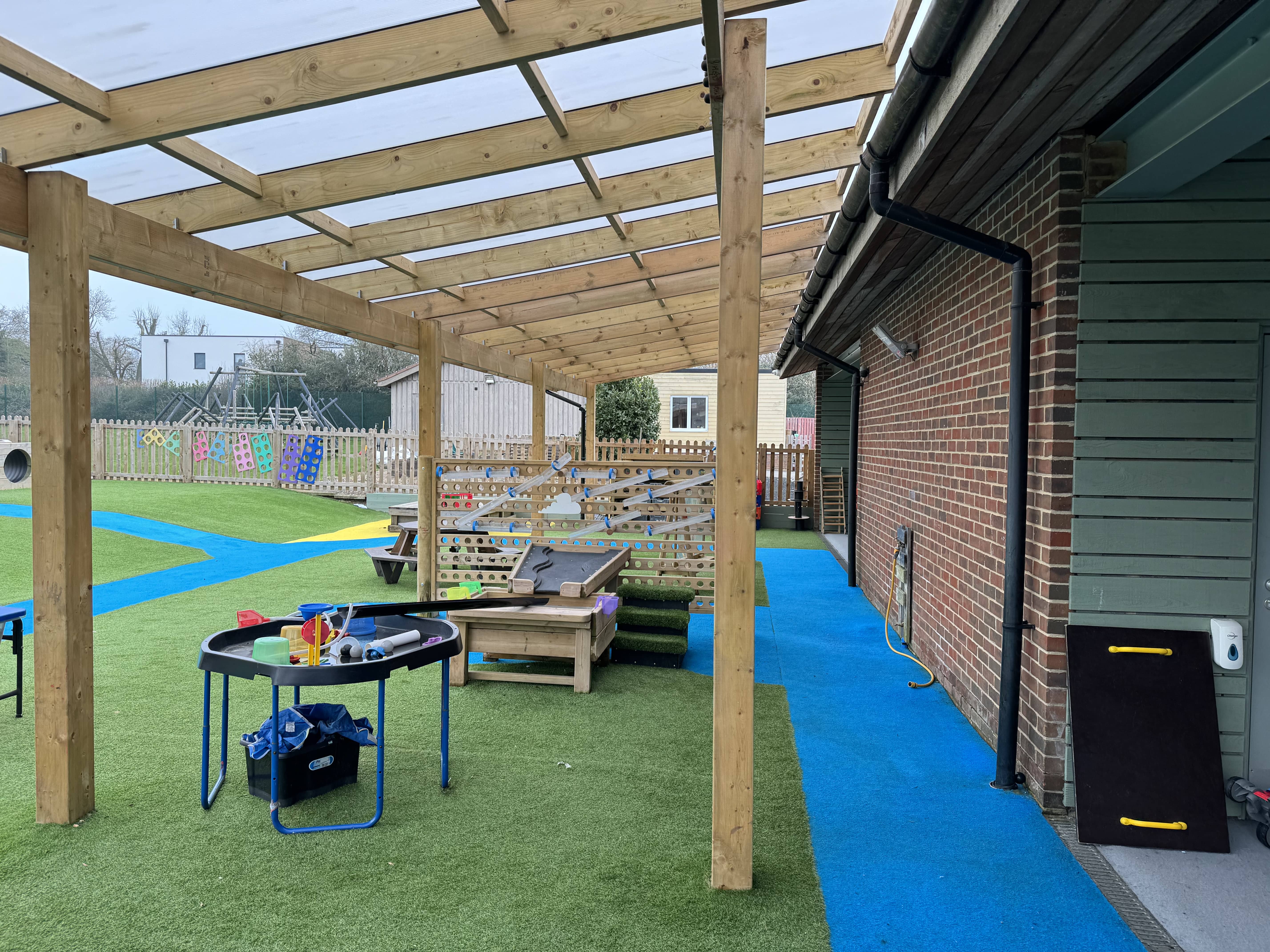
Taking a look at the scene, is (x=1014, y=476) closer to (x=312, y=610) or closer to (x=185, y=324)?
(x=312, y=610)

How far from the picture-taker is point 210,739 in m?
4.04

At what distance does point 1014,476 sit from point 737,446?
5.34ft

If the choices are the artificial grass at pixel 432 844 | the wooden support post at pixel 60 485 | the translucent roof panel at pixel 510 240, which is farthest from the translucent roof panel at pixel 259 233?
the artificial grass at pixel 432 844

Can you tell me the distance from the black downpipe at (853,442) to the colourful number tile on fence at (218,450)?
14866 millimetres

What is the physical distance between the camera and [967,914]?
292 centimetres

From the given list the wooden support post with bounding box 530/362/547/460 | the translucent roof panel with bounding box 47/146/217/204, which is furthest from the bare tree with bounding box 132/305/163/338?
the translucent roof panel with bounding box 47/146/217/204

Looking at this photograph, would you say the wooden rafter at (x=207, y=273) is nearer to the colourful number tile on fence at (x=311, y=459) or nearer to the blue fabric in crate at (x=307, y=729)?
the blue fabric in crate at (x=307, y=729)

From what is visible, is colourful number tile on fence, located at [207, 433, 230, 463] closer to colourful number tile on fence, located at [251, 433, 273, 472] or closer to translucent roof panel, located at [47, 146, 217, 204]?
colourful number tile on fence, located at [251, 433, 273, 472]

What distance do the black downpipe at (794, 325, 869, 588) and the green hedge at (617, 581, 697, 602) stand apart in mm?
3621

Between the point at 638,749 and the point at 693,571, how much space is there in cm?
369

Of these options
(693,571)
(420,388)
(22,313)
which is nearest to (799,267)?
(693,571)

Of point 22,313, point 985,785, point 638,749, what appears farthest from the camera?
point 22,313

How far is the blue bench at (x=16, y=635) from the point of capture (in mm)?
4500

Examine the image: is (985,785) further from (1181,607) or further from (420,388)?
(420,388)
